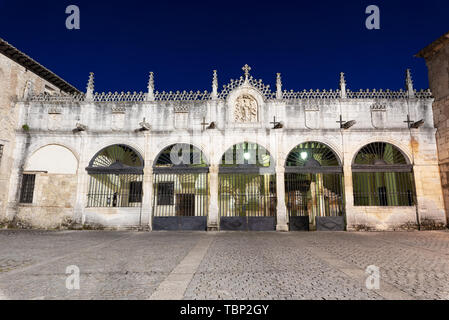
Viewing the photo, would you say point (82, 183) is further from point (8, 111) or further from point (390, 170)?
point (390, 170)

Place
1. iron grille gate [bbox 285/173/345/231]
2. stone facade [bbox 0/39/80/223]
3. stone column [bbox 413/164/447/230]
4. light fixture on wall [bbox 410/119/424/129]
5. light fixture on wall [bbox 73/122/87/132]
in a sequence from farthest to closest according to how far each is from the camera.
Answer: light fixture on wall [bbox 73/122/87/132]
stone facade [bbox 0/39/80/223]
iron grille gate [bbox 285/173/345/231]
light fixture on wall [bbox 410/119/424/129]
stone column [bbox 413/164/447/230]

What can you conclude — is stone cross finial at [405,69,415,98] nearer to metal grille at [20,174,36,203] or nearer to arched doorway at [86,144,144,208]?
arched doorway at [86,144,144,208]

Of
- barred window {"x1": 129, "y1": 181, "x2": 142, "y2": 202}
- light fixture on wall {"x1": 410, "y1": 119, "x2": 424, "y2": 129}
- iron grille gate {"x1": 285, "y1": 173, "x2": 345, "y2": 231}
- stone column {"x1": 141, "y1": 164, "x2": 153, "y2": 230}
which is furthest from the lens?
barred window {"x1": 129, "y1": 181, "x2": 142, "y2": 202}

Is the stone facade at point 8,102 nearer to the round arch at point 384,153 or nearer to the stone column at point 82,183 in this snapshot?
the stone column at point 82,183

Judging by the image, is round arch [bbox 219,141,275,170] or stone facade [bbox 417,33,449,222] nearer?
stone facade [bbox 417,33,449,222]

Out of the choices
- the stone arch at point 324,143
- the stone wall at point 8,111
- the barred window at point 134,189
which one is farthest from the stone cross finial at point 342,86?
the stone wall at point 8,111

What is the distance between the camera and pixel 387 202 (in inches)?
613

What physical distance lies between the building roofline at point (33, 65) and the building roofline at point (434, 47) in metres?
22.5

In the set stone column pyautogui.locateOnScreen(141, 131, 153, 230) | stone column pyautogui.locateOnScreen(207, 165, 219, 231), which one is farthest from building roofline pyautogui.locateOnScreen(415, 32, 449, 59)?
stone column pyautogui.locateOnScreen(141, 131, 153, 230)

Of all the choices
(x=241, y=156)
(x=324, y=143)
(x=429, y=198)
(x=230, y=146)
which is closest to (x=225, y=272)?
(x=230, y=146)

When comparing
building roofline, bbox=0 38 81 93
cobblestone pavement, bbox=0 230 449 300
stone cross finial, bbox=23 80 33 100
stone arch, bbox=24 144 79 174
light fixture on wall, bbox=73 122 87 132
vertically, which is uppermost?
building roofline, bbox=0 38 81 93

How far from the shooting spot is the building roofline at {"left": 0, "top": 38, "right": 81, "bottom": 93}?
1344cm

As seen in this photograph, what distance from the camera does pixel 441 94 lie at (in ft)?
44.2

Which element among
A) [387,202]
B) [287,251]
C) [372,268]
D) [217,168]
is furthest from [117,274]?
Result: [387,202]
